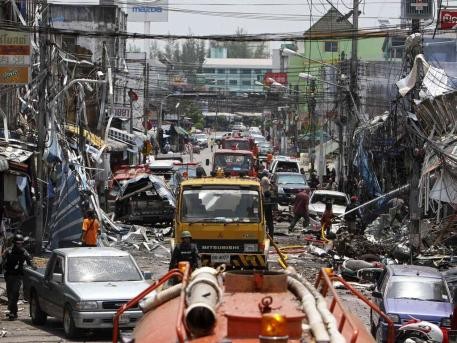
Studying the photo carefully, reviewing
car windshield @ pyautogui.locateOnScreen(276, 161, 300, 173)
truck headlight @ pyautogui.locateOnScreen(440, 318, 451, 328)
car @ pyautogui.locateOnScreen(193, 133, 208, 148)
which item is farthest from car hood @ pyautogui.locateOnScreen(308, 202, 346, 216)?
car @ pyautogui.locateOnScreen(193, 133, 208, 148)

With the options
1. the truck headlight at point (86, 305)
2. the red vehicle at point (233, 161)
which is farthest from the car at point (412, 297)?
the red vehicle at point (233, 161)

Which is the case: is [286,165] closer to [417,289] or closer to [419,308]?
[417,289]

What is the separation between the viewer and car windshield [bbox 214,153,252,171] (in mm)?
48781

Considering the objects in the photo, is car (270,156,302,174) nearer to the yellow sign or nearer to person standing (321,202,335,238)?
person standing (321,202,335,238)

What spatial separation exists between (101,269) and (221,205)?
4.49 metres

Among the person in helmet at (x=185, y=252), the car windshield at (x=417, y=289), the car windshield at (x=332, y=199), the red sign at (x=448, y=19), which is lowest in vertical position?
the car windshield at (x=332, y=199)

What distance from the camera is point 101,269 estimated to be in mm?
19141

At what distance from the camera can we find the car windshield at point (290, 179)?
5041 centimetres

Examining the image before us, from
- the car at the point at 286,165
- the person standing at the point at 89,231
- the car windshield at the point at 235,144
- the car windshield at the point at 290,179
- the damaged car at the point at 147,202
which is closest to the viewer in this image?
the person standing at the point at 89,231

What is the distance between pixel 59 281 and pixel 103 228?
52.1ft

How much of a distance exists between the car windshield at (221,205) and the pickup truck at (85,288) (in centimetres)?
347

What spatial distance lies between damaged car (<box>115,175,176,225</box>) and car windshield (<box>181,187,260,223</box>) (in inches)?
648

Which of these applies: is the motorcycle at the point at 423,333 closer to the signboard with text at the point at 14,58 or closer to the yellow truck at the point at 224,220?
the yellow truck at the point at 224,220

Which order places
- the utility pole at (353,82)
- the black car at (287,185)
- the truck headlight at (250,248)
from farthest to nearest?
the black car at (287,185) < the utility pole at (353,82) < the truck headlight at (250,248)
